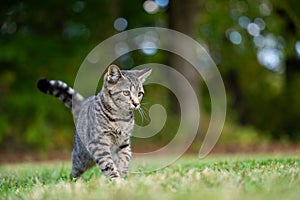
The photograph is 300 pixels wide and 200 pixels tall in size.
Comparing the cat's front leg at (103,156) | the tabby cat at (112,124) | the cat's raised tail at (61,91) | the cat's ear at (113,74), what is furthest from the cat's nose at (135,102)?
the cat's raised tail at (61,91)

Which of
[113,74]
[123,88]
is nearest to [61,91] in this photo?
[113,74]

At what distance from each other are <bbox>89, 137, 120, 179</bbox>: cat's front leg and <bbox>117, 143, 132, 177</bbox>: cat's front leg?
9.1 inches

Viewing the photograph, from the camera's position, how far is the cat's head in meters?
6.11

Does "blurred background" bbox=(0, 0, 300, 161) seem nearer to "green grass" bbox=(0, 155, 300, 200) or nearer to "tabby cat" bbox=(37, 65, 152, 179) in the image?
"tabby cat" bbox=(37, 65, 152, 179)

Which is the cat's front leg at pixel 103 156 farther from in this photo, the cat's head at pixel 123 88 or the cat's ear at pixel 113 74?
the cat's ear at pixel 113 74

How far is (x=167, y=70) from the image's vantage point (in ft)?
58.6

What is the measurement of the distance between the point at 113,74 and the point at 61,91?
117 centimetres

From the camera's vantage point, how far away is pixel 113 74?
6199mm

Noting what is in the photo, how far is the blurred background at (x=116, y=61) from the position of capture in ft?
54.9

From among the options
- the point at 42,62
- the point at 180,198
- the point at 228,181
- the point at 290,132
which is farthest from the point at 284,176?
the point at 290,132

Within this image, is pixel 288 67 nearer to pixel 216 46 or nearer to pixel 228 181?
pixel 216 46

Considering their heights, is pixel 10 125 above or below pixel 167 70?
below

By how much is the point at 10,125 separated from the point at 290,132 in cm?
1228

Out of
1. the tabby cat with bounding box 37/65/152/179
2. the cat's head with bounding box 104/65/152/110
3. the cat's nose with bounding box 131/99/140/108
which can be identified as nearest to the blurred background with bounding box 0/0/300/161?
the tabby cat with bounding box 37/65/152/179
